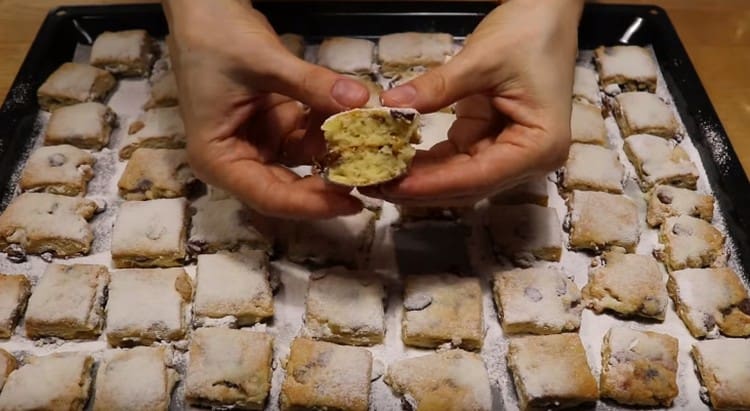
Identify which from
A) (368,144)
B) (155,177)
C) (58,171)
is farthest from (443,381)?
(58,171)

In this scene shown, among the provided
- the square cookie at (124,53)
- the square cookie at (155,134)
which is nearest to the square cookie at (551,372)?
the square cookie at (155,134)

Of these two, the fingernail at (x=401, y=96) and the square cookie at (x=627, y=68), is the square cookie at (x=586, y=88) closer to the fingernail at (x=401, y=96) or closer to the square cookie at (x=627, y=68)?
the square cookie at (x=627, y=68)

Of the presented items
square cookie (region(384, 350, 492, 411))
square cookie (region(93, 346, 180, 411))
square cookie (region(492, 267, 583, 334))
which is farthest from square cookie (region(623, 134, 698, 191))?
square cookie (region(93, 346, 180, 411))

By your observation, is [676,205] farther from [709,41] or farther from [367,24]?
[367,24]

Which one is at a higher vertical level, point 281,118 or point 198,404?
point 281,118

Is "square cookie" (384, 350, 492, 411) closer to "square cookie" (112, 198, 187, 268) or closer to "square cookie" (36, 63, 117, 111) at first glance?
"square cookie" (112, 198, 187, 268)

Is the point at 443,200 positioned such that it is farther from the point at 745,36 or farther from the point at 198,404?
the point at 745,36

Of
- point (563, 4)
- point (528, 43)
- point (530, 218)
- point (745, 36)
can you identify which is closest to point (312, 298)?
point (530, 218)
